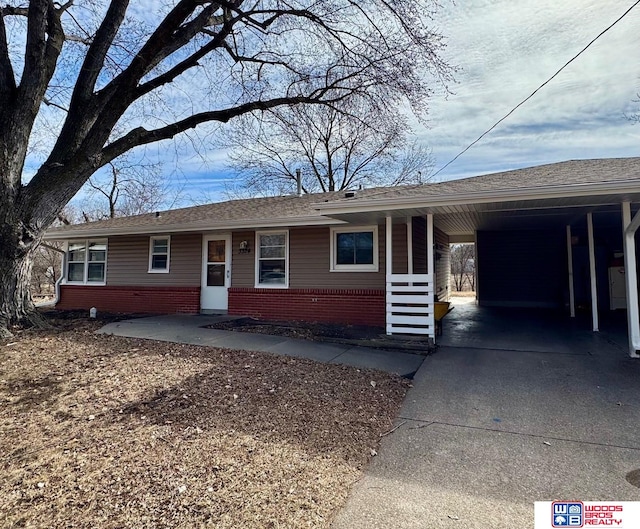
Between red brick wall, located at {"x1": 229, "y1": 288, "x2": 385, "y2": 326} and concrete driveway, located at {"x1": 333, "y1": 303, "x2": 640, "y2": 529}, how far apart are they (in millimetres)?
2879

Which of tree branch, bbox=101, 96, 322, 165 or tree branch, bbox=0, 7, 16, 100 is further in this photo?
tree branch, bbox=101, 96, 322, 165

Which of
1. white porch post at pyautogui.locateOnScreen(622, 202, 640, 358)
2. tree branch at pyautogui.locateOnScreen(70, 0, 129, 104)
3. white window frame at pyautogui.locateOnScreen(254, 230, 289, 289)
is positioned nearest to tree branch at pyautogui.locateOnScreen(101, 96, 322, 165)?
tree branch at pyautogui.locateOnScreen(70, 0, 129, 104)

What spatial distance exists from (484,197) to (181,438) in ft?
18.1

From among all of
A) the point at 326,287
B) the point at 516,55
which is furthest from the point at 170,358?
the point at 516,55

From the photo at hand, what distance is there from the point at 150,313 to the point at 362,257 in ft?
22.4

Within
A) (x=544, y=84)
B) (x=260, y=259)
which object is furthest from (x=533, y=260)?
(x=260, y=259)

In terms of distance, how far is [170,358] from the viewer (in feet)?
18.4

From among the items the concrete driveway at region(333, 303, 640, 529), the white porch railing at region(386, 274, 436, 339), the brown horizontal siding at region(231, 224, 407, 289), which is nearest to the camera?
the concrete driveway at region(333, 303, 640, 529)

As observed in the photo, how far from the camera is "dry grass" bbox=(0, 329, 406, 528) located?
7.54ft

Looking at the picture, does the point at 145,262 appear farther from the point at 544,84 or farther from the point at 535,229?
the point at 535,229

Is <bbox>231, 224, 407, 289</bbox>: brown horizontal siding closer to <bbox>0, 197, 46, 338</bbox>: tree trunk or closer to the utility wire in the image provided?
the utility wire

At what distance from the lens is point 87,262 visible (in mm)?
13164

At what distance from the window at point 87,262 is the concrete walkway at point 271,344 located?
191 inches

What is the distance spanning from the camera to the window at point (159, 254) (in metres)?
11.6
